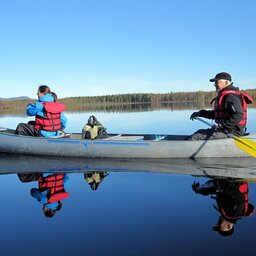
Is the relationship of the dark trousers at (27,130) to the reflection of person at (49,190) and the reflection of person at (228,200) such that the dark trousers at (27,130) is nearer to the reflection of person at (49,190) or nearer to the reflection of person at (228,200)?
the reflection of person at (49,190)

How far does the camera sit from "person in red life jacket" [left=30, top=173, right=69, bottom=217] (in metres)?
4.32

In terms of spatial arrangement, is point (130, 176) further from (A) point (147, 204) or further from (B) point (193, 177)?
(A) point (147, 204)

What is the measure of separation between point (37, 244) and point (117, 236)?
0.73 metres

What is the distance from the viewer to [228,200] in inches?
167

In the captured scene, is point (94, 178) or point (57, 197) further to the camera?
point (94, 178)

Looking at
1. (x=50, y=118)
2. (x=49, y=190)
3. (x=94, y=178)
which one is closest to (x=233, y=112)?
(x=94, y=178)

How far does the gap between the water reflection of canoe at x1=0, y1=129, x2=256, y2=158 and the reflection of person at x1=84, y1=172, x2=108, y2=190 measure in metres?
1.27

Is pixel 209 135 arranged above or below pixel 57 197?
above

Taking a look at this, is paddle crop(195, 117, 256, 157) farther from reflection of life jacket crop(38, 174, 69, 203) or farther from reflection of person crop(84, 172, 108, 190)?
reflection of life jacket crop(38, 174, 69, 203)

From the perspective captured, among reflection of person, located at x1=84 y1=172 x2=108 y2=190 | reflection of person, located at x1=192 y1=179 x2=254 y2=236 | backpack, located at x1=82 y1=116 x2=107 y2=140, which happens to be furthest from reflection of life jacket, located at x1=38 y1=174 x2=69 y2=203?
backpack, located at x1=82 y1=116 x2=107 y2=140

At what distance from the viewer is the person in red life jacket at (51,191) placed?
4.32m

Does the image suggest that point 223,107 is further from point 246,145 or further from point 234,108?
point 246,145

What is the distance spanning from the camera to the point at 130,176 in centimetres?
595

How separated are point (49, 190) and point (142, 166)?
2.16 m
